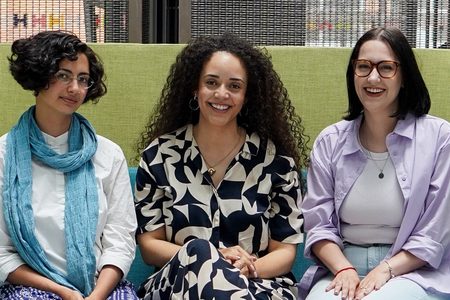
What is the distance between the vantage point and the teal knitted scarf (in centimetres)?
264

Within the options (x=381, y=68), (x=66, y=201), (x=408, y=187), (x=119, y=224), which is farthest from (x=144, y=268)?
(x=381, y=68)

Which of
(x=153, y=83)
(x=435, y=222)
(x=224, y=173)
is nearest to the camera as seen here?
(x=435, y=222)

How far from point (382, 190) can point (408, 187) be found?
0.09 m

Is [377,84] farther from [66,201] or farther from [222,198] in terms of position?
[66,201]

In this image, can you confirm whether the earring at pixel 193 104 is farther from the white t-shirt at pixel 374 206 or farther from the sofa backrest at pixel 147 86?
the white t-shirt at pixel 374 206

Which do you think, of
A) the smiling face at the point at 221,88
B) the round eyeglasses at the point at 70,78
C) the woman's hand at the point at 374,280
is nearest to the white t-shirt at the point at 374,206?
the woman's hand at the point at 374,280

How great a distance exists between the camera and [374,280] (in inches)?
103

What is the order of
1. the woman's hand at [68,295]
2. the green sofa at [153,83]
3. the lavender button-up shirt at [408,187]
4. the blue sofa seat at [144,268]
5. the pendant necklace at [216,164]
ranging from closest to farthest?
the woman's hand at [68,295] < the lavender button-up shirt at [408,187] < the pendant necklace at [216,164] < the blue sofa seat at [144,268] < the green sofa at [153,83]

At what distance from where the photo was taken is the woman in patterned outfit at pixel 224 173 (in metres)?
2.87

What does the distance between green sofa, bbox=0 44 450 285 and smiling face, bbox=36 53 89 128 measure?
27.2 inches

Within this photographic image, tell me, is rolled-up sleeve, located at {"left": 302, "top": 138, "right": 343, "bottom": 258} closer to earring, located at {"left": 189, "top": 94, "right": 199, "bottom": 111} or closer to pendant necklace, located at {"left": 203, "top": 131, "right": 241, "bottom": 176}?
pendant necklace, located at {"left": 203, "top": 131, "right": 241, "bottom": 176}

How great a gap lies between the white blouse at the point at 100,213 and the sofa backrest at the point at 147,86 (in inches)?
25.1

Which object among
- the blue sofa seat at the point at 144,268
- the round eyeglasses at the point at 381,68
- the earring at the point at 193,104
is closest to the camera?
the round eyeglasses at the point at 381,68

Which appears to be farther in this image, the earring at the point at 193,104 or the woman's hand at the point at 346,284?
the earring at the point at 193,104
